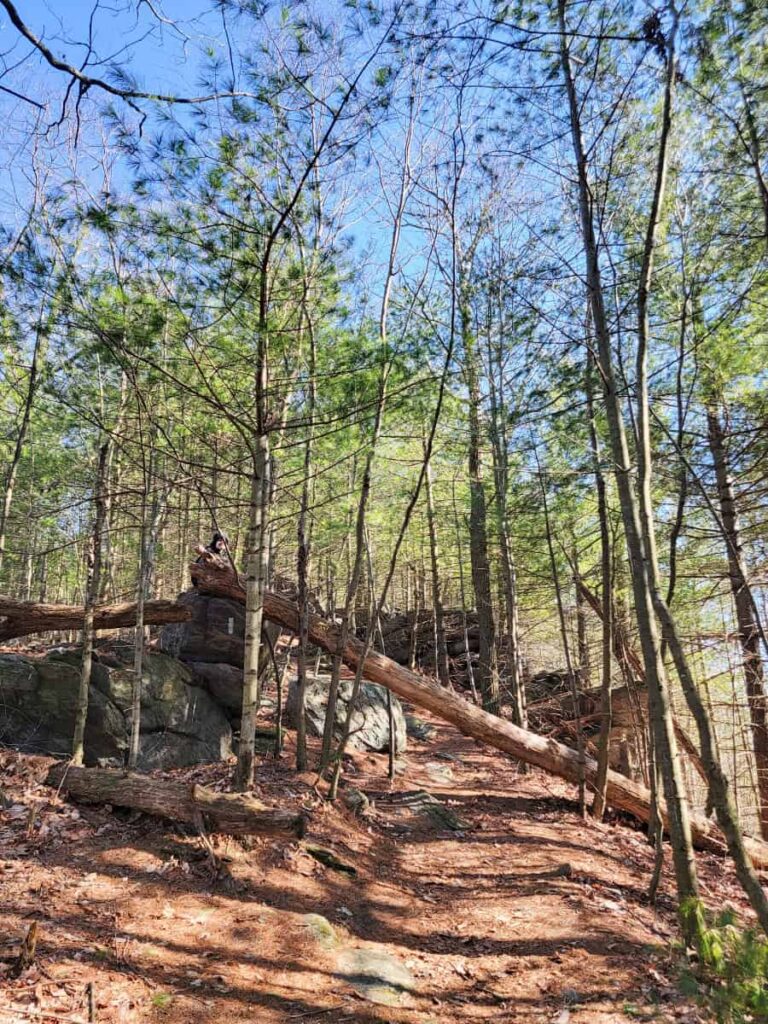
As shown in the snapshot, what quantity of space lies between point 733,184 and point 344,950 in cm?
786

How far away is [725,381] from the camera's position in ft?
24.2

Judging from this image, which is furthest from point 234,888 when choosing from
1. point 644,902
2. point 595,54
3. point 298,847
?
point 595,54

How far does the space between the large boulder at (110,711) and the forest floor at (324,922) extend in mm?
839

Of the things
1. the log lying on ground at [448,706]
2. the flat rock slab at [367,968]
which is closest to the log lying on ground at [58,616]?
the log lying on ground at [448,706]

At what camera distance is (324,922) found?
4387 millimetres

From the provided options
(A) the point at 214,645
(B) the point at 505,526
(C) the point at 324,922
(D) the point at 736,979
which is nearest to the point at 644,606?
(D) the point at 736,979

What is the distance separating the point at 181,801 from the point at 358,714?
17.6 ft

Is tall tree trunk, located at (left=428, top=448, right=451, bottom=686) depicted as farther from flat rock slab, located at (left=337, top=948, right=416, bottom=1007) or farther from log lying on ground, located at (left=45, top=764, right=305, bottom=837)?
flat rock slab, located at (left=337, top=948, right=416, bottom=1007)

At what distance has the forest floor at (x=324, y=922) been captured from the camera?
3.37 m

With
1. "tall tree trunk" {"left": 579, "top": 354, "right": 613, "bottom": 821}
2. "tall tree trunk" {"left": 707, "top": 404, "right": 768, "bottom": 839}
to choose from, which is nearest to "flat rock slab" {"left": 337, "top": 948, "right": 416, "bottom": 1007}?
"tall tree trunk" {"left": 579, "top": 354, "right": 613, "bottom": 821}

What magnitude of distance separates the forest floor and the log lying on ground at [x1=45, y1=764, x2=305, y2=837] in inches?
6.5

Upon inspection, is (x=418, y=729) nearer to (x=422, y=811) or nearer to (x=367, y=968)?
(x=422, y=811)

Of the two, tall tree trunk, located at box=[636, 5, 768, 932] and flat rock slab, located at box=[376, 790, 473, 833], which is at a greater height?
tall tree trunk, located at box=[636, 5, 768, 932]

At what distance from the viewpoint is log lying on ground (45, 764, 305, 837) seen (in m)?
5.01
